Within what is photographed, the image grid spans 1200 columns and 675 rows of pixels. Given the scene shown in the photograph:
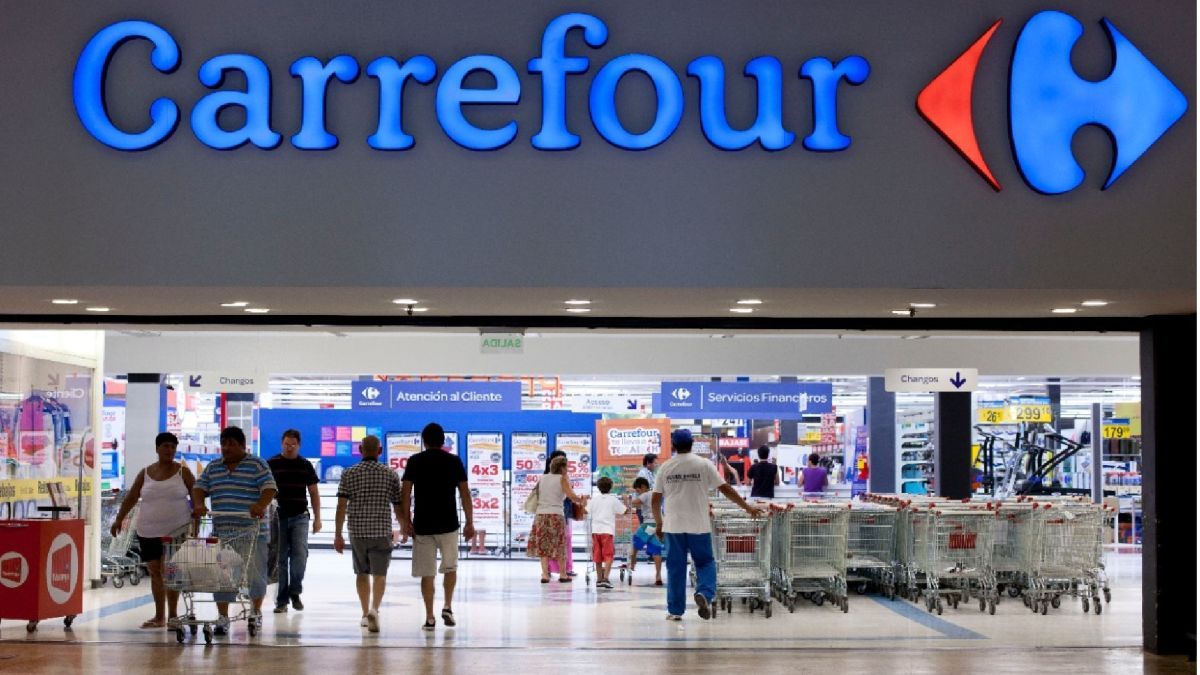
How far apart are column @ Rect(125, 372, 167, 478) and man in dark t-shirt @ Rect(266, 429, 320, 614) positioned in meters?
6.88

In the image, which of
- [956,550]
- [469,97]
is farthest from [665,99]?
[956,550]

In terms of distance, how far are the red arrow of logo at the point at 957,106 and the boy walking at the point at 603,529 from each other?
732 centimetres

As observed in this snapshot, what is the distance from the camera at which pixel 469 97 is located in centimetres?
836

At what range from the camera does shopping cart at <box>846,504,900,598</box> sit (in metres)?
Result: 12.9

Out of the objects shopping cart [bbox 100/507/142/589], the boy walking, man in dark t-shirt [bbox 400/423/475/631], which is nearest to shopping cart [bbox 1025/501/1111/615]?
the boy walking

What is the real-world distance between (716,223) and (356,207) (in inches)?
86.2

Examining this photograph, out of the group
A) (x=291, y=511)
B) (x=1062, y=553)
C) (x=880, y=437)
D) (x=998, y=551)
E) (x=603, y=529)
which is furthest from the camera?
(x=880, y=437)

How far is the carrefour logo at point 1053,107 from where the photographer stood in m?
8.30

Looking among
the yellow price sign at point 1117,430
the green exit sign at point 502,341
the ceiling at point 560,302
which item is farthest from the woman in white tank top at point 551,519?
the yellow price sign at point 1117,430

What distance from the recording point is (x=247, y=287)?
8398mm

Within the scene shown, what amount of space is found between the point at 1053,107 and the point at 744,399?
36.7 ft

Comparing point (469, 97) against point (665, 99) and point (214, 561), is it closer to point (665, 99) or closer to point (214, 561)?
point (665, 99)

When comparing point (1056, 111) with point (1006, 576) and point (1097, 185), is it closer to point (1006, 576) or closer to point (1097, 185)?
point (1097, 185)

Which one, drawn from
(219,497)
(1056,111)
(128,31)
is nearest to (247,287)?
(128,31)
